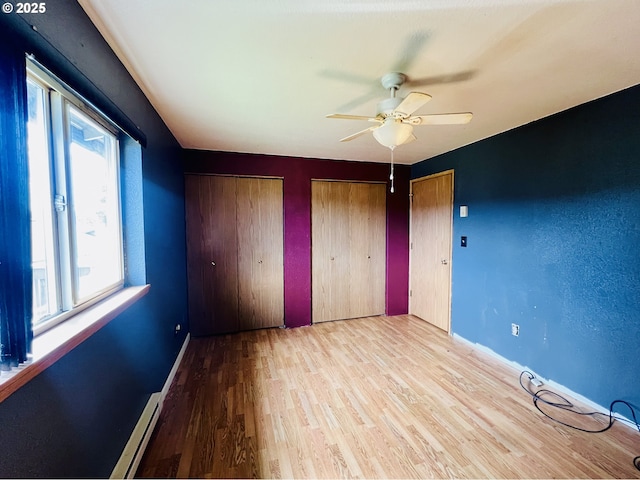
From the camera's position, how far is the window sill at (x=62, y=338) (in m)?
0.72

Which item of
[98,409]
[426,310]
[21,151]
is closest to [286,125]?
[21,151]

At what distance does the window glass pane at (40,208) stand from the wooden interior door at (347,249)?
2.80 metres

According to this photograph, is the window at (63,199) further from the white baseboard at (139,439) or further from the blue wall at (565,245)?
the blue wall at (565,245)

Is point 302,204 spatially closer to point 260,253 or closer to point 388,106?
point 260,253

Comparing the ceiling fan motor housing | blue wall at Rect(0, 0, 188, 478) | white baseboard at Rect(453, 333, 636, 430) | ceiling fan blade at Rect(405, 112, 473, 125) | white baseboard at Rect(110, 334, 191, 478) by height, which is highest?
the ceiling fan motor housing

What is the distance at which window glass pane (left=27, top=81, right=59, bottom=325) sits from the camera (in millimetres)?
984

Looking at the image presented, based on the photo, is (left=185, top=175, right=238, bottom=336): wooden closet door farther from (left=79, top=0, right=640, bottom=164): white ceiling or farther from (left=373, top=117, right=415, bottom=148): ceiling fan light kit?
(left=373, top=117, right=415, bottom=148): ceiling fan light kit

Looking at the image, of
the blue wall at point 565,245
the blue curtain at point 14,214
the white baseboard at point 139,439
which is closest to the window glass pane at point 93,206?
the blue curtain at point 14,214

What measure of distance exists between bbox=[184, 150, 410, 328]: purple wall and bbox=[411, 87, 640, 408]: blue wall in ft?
3.69

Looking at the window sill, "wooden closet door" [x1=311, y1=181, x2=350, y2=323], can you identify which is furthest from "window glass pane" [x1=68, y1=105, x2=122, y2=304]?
"wooden closet door" [x1=311, y1=181, x2=350, y2=323]

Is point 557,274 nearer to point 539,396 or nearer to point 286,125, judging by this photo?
point 539,396

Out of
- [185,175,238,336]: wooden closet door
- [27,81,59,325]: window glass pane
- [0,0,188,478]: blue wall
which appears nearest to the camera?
[0,0,188,478]: blue wall

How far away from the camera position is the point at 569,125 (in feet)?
6.95

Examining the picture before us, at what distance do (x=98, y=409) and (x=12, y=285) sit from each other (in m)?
0.81
